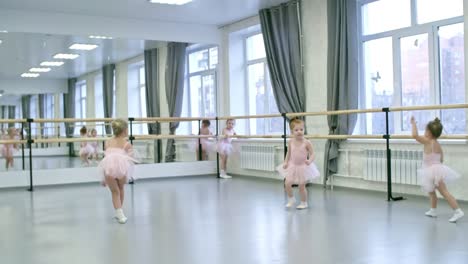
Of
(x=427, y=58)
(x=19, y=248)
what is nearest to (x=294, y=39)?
(x=427, y=58)

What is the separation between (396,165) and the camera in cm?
595

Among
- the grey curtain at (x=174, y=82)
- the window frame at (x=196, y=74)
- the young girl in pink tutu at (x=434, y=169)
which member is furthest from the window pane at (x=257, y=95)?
the young girl in pink tutu at (x=434, y=169)

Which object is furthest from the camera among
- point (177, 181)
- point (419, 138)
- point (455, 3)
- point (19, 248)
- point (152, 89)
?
point (152, 89)

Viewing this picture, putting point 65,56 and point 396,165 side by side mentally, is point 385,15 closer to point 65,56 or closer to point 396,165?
point 396,165

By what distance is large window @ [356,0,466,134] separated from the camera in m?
5.76

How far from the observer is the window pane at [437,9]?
225 inches

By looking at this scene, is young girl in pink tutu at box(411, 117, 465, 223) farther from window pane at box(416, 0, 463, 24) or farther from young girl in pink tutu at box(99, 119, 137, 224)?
young girl in pink tutu at box(99, 119, 137, 224)

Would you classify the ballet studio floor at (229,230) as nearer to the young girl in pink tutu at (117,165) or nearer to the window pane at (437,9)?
the young girl in pink tutu at (117,165)

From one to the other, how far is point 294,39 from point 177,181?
2864 millimetres

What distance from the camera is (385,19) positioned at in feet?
21.8

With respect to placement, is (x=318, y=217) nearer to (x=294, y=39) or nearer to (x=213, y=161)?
(x=294, y=39)

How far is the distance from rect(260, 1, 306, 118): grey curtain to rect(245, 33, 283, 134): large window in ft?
2.53

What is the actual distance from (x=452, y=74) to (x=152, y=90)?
4923mm

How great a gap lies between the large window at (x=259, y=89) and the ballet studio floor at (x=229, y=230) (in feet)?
8.37
